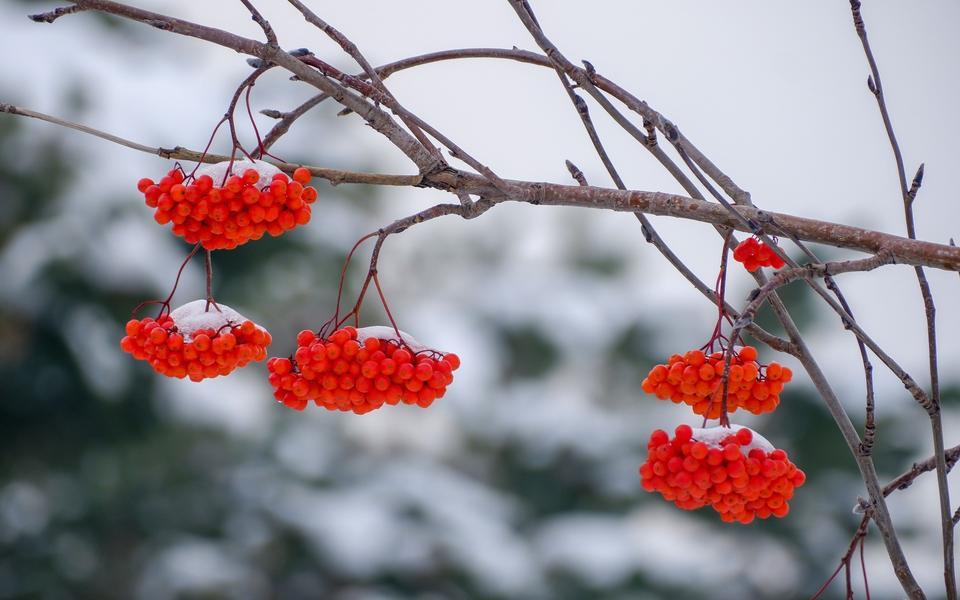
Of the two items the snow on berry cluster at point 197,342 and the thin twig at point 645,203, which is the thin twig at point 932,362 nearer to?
the thin twig at point 645,203

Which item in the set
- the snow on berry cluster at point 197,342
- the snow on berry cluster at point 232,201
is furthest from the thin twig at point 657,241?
the snow on berry cluster at point 197,342

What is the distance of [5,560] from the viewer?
6.88 m

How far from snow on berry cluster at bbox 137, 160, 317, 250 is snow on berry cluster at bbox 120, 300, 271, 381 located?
132 mm

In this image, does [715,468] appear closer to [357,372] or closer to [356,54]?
[357,372]

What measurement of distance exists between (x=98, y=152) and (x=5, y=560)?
303 centimetres

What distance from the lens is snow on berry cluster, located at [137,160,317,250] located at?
110cm

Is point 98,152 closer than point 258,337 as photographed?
No

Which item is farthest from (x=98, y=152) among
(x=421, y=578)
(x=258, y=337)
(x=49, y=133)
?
(x=258, y=337)

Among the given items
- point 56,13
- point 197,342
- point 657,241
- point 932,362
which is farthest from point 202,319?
point 932,362

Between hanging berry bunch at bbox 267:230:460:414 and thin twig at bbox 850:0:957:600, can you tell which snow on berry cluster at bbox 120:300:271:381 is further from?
thin twig at bbox 850:0:957:600

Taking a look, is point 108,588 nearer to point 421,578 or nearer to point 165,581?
point 165,581

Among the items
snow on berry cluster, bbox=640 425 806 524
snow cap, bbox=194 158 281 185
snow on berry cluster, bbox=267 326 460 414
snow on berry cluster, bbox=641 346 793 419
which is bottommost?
snow on berry cluster, bbox=640 425 806 524

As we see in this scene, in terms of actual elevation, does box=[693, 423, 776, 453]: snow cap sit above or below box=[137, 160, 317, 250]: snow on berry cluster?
below

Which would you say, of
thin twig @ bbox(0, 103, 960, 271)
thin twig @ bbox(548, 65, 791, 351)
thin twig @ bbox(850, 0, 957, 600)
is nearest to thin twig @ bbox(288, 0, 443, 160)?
thin twig @ bbox(0, 103, 960, 271)
